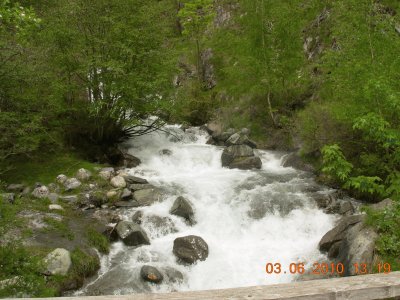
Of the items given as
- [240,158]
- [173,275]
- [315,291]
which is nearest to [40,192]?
[173,275]

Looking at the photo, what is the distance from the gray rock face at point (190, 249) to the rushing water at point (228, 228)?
0.58 ft

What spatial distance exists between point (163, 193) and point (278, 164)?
6401 millimetres

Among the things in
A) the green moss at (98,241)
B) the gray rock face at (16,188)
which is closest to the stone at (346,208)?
the green moss at (98,241)

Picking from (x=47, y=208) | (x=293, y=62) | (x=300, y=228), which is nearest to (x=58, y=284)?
(x=47, y=208)

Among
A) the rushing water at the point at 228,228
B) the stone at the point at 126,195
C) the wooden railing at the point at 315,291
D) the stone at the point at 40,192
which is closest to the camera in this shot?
the wooden railing at the point at 315,291

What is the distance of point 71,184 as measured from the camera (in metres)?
12.5

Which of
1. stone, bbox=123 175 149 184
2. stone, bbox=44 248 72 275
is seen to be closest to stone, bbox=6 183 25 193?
stone, bbox=123 175 149 184

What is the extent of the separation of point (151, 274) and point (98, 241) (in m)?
2.18

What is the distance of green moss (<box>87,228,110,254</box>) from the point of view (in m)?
9.47

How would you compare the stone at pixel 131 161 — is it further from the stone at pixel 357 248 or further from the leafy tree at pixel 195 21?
the leafy tree at pixel 195 21

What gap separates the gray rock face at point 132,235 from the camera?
384 inches

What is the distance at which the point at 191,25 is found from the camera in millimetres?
26766

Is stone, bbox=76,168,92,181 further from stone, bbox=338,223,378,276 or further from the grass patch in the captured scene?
stone, bbox=338,223,378,276

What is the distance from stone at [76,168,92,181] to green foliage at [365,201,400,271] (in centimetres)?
999
